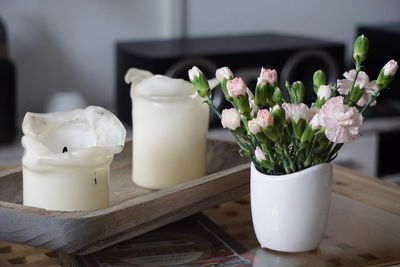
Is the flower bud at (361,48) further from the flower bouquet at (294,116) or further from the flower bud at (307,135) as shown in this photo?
Result: the flower bud at (307,135)

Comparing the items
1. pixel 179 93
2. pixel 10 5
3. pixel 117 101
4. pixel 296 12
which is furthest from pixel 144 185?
pixel 296 12

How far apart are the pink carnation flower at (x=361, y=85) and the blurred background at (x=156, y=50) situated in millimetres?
1280

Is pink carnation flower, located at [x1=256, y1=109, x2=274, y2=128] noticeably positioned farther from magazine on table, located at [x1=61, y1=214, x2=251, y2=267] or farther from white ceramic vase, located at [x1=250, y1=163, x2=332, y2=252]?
magazine on table, located at [x1=61, y1=214, x2=251, y2=267]

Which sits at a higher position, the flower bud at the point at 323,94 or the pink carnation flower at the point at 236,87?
the pink carnation flower at the point at 236,87

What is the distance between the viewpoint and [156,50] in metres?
2.41

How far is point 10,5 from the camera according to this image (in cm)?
251

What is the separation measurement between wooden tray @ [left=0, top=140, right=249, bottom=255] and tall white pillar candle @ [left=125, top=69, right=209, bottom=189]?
5 cm

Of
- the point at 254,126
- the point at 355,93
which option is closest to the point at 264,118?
the point at 254,126

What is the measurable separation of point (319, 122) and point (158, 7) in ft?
5.94

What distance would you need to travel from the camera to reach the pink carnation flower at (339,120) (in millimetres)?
942

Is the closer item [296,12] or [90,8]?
[90,8]

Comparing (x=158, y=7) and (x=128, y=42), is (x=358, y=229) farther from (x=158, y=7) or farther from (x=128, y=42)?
(x=158, y=7)

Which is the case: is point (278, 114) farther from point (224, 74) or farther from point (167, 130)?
point (167, 130)

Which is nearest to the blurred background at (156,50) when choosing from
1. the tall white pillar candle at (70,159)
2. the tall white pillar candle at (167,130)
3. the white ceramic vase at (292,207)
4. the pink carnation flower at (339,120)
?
the tall white pillar candle at (167,130)
